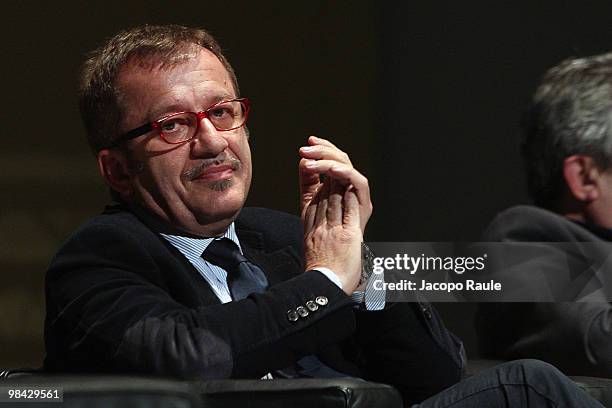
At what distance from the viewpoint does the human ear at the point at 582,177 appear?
313cm

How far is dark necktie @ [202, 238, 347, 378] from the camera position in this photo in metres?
2.52

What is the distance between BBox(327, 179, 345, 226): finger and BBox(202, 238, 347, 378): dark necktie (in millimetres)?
218

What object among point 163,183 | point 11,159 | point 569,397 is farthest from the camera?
point 11,159

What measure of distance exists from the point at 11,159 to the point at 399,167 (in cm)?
104

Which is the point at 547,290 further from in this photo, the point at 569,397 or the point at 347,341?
the point at 569,397

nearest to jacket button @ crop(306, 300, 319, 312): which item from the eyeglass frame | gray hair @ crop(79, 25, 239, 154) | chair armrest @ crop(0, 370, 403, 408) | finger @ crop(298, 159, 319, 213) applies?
chair armrest @ crop(0, 370, 403, 408)

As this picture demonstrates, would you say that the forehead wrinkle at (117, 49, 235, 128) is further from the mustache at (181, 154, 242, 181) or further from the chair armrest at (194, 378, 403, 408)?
the chair armrest at (194, 378, 403, 408)

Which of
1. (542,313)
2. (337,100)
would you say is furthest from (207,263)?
(542,313)

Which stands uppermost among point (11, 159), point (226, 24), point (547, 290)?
point (226, 24)

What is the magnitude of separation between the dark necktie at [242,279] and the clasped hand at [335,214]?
156 mm

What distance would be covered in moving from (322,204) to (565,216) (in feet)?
3.23

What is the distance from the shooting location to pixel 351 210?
247 centimetres

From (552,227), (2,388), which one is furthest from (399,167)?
(2,388)

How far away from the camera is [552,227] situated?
323cm
